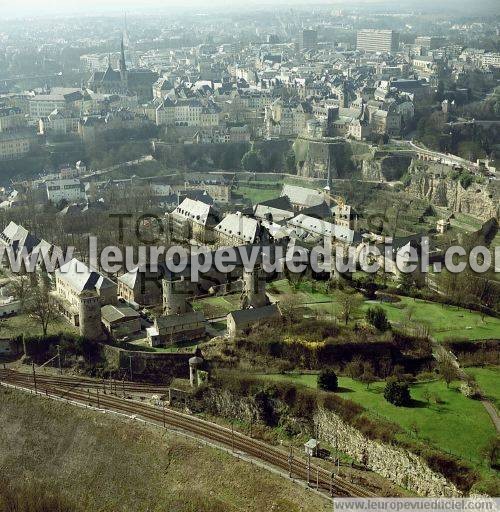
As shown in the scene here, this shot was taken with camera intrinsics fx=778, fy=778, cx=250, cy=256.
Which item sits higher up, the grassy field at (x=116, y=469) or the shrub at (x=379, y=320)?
the shrub at (x=379, y=320)

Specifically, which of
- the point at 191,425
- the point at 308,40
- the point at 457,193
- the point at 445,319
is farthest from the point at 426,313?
the point at 308,40

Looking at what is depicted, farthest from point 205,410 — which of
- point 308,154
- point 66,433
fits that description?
point 308,154

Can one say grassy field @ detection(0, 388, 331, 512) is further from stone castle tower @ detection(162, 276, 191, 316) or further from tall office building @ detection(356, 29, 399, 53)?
tall office building @ detection(356, 29, 399, 53)

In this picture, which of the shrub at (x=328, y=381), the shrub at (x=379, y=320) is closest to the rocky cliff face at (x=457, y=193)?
the shrub at (x=379, y=320)

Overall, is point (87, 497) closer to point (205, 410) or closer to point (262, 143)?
point (205, 410)

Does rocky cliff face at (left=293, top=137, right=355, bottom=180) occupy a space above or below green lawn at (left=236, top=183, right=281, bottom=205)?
above

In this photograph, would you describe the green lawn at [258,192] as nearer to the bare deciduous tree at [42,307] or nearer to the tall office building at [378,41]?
the bare deciduous tree at [42,307]

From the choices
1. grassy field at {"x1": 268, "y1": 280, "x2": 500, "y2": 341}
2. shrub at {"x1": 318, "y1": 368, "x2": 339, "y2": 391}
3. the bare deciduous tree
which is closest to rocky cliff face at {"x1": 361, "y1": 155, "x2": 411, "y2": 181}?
grassy field at {"x1": 268, "y1": 280, "x2": 500, "y2": 341}
